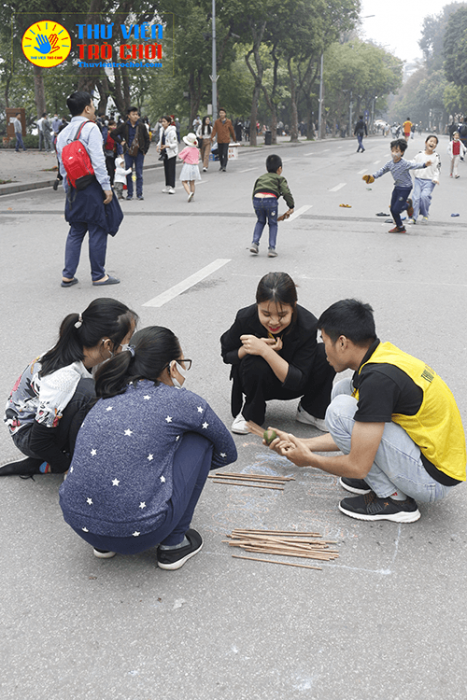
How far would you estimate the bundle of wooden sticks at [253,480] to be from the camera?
10.7ft

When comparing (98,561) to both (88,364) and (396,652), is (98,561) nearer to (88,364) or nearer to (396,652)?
(88,364)

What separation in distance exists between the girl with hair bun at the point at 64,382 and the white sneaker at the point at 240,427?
38.3 inches

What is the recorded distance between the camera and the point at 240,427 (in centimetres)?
383

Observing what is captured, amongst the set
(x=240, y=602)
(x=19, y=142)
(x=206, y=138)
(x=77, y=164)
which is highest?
(x=206, y=138)

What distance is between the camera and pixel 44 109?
96.3 feet

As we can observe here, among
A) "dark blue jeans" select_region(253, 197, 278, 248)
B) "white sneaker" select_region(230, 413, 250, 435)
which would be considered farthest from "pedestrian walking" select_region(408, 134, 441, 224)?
"white sneaker" select_region(230, 413, 250, 435)

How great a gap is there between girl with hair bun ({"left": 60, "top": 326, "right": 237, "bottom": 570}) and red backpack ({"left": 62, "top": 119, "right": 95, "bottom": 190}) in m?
4.53

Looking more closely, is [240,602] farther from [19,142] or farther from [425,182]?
[19,142]

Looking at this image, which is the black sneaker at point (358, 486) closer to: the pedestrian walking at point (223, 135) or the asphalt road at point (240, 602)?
the asphalt road at point (240, 602)

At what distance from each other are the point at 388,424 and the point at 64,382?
1387mm

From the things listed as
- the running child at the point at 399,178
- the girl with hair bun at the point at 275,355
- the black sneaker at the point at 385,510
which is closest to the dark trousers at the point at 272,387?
the girl with hair bun at the point at 275,355

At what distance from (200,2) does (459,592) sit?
35.2 metres

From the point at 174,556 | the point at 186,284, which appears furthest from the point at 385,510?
the point at 186,284

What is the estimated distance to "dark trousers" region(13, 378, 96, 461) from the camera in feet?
10.0
